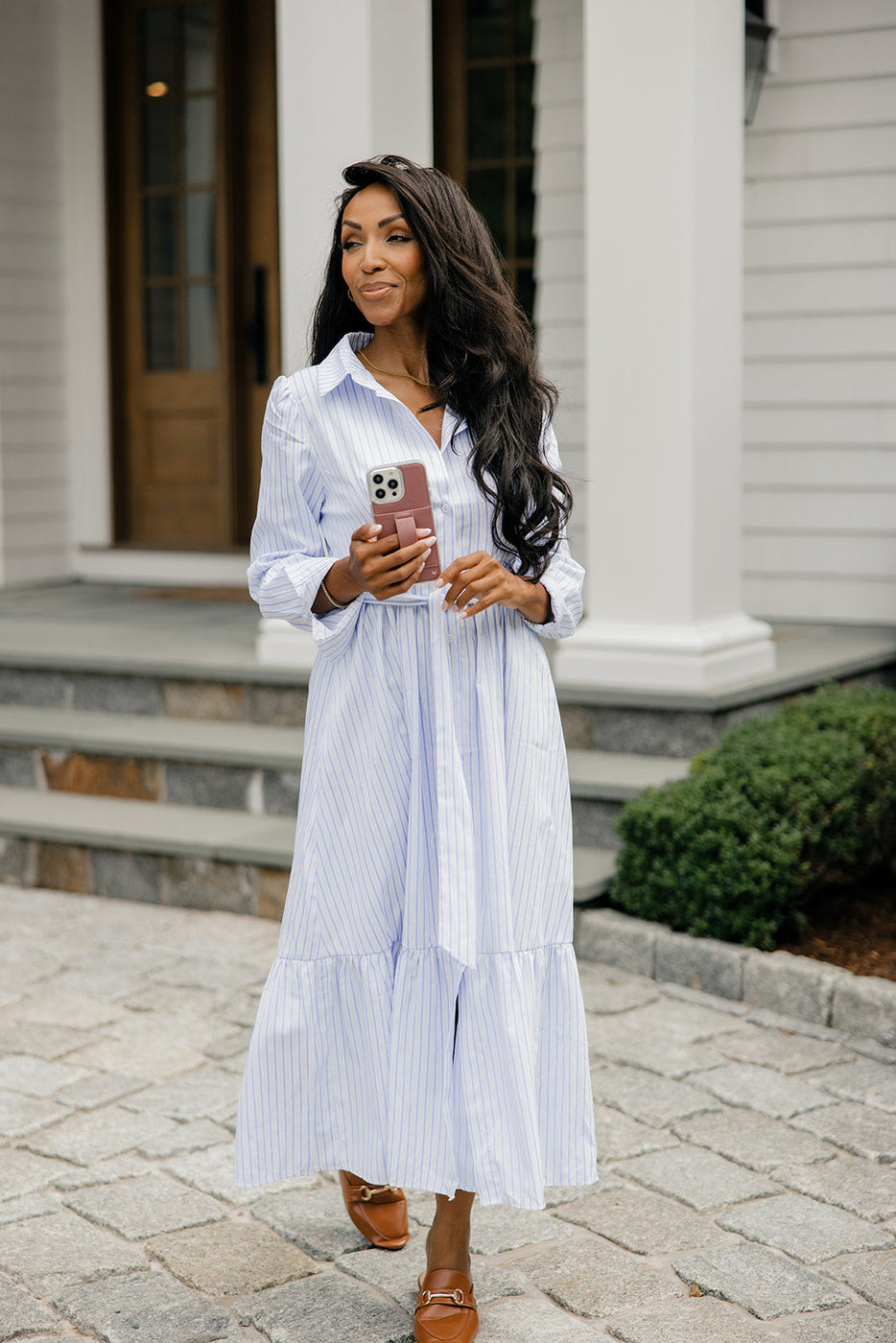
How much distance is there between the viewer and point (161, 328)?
27.7 ft

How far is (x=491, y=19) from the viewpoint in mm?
7406

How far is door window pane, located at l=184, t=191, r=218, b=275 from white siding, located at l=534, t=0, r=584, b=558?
6.21 feet

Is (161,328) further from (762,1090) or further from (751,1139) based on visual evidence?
(751,1139)

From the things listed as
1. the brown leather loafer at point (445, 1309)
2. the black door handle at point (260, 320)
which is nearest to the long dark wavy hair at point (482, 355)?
the brown leather loafer at point (445, 1309)

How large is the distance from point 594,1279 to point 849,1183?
2.11ft

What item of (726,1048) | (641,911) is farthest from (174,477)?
(726,1048)

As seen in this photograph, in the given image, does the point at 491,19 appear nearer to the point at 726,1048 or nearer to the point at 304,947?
the point at 726,1048

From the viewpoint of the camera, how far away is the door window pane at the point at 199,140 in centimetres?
806

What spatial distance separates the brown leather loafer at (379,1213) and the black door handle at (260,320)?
19.4ft

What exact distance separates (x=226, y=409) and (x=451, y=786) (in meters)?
6.08

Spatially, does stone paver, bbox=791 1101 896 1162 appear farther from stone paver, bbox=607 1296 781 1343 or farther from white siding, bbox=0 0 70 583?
white siding, bbox=0 0 70 583

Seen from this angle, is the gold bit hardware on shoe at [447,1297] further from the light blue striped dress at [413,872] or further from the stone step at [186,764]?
the stone step at [186,764]

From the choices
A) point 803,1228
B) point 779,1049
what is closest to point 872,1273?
point 803,1228

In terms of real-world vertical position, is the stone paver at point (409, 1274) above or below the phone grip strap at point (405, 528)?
below
